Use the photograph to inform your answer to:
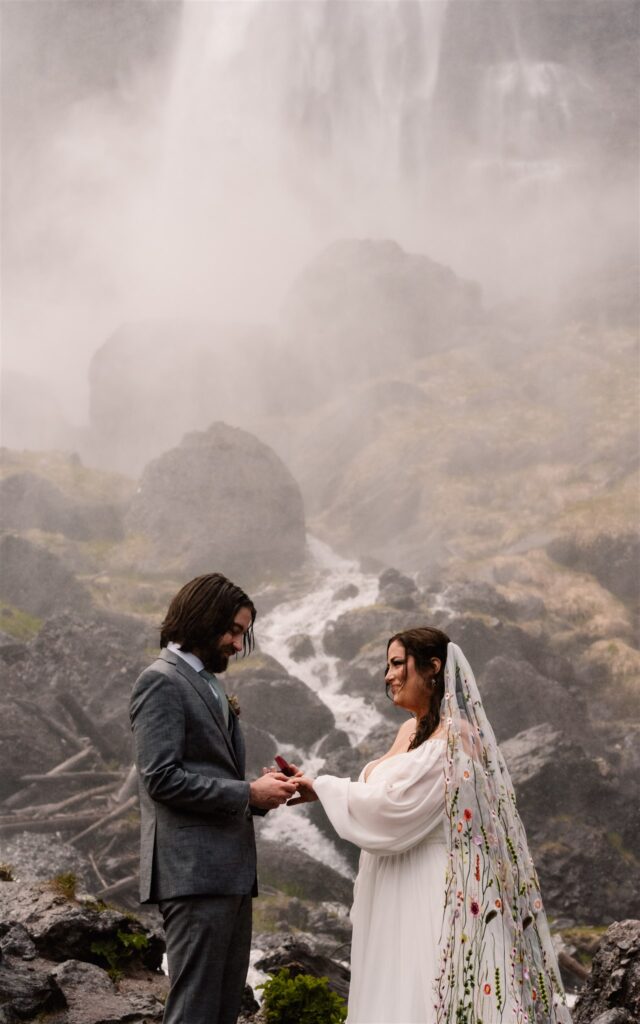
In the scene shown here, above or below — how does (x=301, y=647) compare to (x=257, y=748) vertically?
above

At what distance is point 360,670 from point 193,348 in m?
22.2

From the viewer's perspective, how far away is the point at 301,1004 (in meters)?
6.62

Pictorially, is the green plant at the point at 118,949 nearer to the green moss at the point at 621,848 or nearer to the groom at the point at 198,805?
the groom at the point at 198,805

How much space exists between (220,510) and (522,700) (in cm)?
1382

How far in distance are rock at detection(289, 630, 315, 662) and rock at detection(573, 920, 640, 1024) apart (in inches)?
774

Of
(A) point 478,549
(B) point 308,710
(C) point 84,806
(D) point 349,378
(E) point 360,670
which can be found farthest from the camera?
(D) point 349,378

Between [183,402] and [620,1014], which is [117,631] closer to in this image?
[183,402]

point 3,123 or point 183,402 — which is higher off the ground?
point 3,123

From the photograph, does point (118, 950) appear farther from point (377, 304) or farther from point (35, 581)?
point (377, 304)

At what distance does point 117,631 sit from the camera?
25.6 m

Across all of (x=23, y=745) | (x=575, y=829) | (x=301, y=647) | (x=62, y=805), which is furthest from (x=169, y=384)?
(x=575, y=829)

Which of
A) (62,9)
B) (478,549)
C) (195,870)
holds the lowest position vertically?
(195,870)

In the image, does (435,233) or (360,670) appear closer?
(360,670)

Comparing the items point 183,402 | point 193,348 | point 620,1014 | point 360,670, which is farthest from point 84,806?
point 193,348
